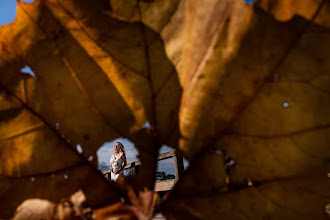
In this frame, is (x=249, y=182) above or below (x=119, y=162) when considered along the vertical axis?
above

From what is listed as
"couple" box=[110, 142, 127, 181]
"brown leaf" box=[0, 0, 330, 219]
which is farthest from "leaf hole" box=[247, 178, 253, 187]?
"couple" box=[110, 142, 127, 181]

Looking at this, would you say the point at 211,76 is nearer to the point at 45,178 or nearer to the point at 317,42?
the point at 317,42

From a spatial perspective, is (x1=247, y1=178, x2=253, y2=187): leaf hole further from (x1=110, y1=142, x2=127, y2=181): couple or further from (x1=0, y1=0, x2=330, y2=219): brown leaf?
(x1=110, y1=142, x2=127, y2=181): couple

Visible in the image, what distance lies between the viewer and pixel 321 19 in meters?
0.36

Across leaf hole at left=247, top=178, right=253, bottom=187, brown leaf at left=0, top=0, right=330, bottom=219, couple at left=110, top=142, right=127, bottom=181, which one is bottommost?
couple at left=110, top=142, right=127, bottom=181

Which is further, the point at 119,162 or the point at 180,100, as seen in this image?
the point at 119,162

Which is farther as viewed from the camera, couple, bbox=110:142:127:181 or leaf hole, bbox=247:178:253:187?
couple, bbox=110:142:127:181

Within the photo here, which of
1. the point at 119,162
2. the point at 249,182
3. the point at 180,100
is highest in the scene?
the point at 180,100

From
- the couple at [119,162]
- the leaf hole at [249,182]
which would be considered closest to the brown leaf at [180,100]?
the leaf hole at [249,182]

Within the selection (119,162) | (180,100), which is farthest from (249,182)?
(119,162)

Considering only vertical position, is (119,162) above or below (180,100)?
below

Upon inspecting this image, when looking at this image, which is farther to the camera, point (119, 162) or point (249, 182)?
point (119, 162)

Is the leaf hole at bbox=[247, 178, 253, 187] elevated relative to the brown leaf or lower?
lower

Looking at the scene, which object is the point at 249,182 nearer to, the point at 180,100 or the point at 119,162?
the point at 180,100
